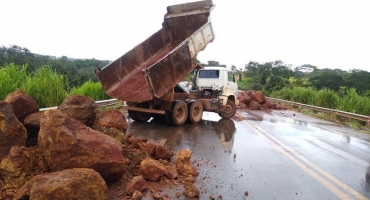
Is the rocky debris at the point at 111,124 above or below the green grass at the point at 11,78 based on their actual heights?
below

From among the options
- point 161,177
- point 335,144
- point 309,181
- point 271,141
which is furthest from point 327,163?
point 161,177

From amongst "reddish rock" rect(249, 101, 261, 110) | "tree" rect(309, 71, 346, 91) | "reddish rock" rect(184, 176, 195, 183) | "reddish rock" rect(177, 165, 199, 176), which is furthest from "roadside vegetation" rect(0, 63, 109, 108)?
"tree" rect(309, 71, 346, 91)

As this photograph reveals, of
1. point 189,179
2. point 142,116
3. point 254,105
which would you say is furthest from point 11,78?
point 254,105

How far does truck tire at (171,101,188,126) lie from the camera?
34.8ft

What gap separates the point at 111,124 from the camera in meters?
6.32

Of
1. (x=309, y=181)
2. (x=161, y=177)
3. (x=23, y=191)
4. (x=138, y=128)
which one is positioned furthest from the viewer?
(x=138, y=128)

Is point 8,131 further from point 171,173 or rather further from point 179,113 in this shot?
point 179,113

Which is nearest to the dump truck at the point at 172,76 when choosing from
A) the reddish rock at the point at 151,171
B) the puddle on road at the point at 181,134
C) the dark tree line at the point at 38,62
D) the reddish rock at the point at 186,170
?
the puddle on road at the point at 181,134

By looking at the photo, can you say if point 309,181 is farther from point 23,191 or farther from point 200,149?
point 23,191

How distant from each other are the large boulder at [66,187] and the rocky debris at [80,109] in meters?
1.93

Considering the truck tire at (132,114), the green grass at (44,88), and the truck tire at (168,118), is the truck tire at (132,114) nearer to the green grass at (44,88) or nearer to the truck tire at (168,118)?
the truck tire at (168,118)

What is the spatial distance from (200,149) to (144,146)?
6.17 ft

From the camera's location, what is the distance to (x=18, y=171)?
391cm

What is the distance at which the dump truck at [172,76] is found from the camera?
31.9 feet
